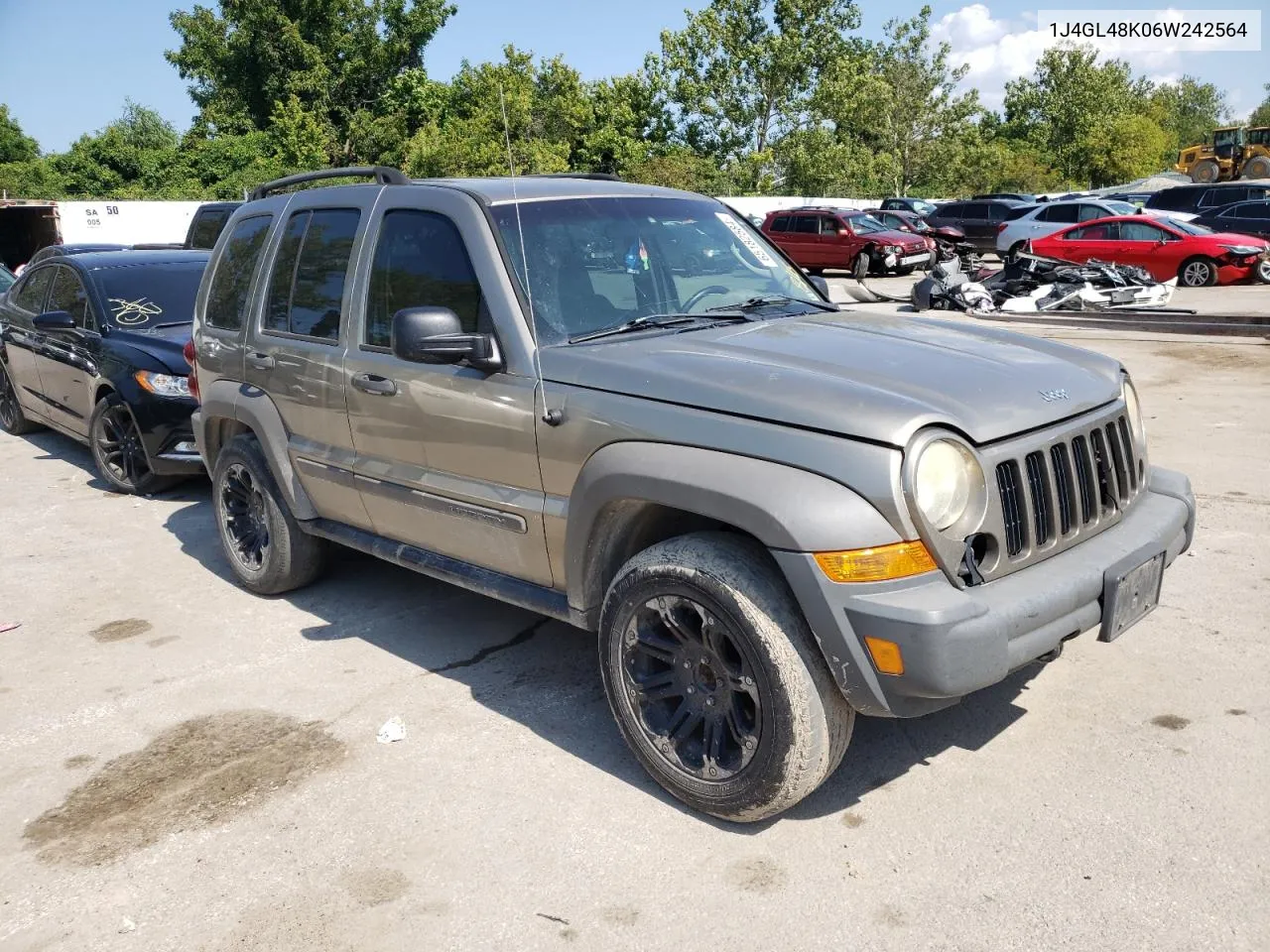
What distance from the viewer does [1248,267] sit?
65.9ft

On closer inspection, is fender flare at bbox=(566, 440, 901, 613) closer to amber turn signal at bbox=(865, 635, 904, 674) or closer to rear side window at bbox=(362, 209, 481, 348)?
amber turn signal at bbox=(865, 635, 904, 674)

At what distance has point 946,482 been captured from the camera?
3.00 m

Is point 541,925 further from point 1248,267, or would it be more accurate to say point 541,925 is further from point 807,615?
point 1248,267

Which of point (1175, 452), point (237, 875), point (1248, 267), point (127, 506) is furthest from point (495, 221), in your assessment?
point (1248, 267)

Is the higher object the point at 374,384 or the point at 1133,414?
the point at 374,384

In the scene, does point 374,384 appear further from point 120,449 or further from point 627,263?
point 120,449

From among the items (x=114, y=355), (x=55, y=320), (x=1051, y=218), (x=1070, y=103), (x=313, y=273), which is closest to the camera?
(x=313, y=273)

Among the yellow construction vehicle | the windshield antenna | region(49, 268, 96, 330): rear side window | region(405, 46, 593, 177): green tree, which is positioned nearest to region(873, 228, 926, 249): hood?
region(405, 46, 593, 177): green tree

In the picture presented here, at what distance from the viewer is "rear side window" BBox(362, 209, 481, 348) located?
4008mm

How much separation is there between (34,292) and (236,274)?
193 inches

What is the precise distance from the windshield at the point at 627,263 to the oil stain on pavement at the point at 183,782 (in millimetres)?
1758

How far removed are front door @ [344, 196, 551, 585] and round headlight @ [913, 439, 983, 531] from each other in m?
1.34

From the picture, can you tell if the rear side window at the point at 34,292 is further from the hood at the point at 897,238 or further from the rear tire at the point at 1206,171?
the rear tire at the point at 1206,171

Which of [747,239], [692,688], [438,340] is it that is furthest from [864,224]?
[692,688]
